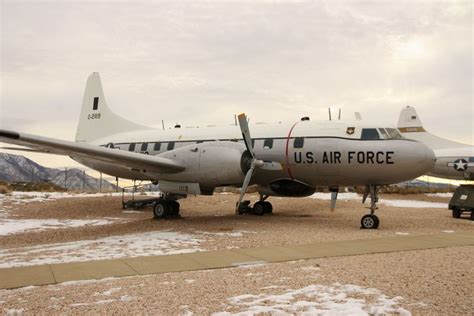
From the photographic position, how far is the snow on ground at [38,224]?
15555mm

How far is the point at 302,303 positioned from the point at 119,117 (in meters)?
20.6

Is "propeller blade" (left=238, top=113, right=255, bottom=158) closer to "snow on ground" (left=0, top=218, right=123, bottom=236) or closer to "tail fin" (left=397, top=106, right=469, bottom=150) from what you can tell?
"snow on ground" (left=0, top=218, right=123, bottom=236)

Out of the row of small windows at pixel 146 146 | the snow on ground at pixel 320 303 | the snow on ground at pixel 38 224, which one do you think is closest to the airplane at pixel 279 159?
the row of small windows at pixel 146 146

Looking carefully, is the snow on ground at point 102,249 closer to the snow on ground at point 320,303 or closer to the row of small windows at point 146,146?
Answer: the snow on ground at point 320,303

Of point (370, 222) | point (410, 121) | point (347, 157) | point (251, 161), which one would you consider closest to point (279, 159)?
point (251, 161)

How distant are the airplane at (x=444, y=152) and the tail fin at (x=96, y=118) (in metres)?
18.8

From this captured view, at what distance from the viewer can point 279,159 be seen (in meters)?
16.9

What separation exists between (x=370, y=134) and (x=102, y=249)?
9.99 m

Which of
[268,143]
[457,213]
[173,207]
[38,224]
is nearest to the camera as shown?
[38,224]

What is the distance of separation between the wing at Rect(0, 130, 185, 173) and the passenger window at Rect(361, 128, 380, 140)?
6.86 meters

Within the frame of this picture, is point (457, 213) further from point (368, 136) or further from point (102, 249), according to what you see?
point (102, 249)

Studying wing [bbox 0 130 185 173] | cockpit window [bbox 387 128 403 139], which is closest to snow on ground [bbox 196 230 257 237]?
wing [bbox 0 130 185 173]

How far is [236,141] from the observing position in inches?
715

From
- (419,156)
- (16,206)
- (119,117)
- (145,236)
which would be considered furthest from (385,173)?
(16,206)
